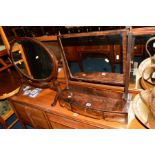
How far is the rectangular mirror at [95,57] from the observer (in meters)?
1.08

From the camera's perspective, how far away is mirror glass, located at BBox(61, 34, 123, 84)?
1.13 metres

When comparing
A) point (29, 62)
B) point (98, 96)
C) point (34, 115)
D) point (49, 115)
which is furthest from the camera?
point (29, 62)

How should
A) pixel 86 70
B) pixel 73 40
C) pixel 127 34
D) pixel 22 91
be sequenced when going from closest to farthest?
pixel 127 34, pixel 73 40, pixel 86 70, pixel 22 91

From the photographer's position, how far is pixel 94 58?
1.30 m

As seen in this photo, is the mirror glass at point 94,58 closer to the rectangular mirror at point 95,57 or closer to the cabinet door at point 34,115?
the rectangular mirror at point 95,57

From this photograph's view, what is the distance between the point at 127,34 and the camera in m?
0.92

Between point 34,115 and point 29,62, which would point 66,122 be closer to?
point 34,115

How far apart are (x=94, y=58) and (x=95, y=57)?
2 centimetres

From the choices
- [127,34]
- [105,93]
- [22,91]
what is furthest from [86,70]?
[22,91]

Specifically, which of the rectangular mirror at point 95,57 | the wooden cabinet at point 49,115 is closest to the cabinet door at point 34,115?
the wooden cabinet at point 49,115

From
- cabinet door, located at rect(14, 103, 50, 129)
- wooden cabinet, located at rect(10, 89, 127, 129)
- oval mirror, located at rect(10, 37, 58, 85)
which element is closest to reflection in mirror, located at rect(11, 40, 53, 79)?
oval mirror, located at rect(10, 37, 58, 85)

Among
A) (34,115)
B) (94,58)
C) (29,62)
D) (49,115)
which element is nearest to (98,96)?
(94,58)

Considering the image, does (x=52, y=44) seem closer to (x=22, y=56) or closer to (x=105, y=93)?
(x=22, y=56)
